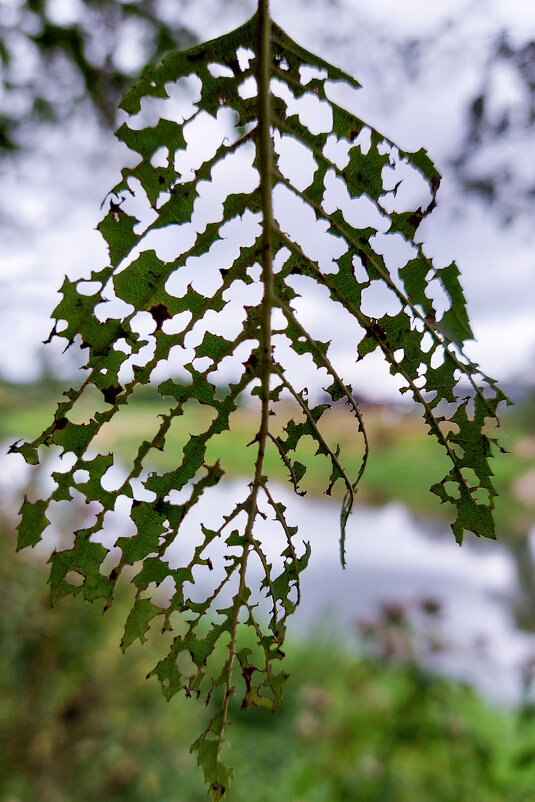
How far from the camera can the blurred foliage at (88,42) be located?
2.58ft

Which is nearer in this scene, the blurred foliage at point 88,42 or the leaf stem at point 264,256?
the leaf stem at point 264,256

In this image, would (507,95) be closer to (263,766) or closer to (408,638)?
(408,638)

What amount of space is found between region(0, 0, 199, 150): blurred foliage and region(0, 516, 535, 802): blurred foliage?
1.03 metres

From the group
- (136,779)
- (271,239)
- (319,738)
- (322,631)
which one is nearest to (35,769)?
(136,779)

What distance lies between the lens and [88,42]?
0.82 metres

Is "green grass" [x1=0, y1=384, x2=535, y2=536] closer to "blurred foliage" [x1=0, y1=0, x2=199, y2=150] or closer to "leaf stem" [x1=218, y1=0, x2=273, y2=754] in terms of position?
"blurred foliage" [x1=0, y1=0, x2=199, y2=150]

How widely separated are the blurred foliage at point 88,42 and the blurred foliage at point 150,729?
103cm

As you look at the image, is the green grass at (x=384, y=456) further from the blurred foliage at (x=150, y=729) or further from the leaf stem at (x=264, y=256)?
the leaf stem at (x=264, y=256)

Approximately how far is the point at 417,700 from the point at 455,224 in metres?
1.18

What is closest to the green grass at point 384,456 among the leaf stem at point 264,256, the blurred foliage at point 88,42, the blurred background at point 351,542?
the blurred background at point 351,542

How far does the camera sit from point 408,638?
157cm

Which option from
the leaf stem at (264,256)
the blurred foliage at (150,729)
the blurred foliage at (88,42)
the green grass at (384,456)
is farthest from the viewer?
the green grass at (384,456)

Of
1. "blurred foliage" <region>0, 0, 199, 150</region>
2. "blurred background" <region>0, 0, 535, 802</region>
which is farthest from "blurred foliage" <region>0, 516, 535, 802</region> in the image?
"blurred foliage" <region>0, 0, 199, 150</region>

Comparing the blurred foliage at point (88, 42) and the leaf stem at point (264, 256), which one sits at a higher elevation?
the blurred foliage at point (88, 42)
